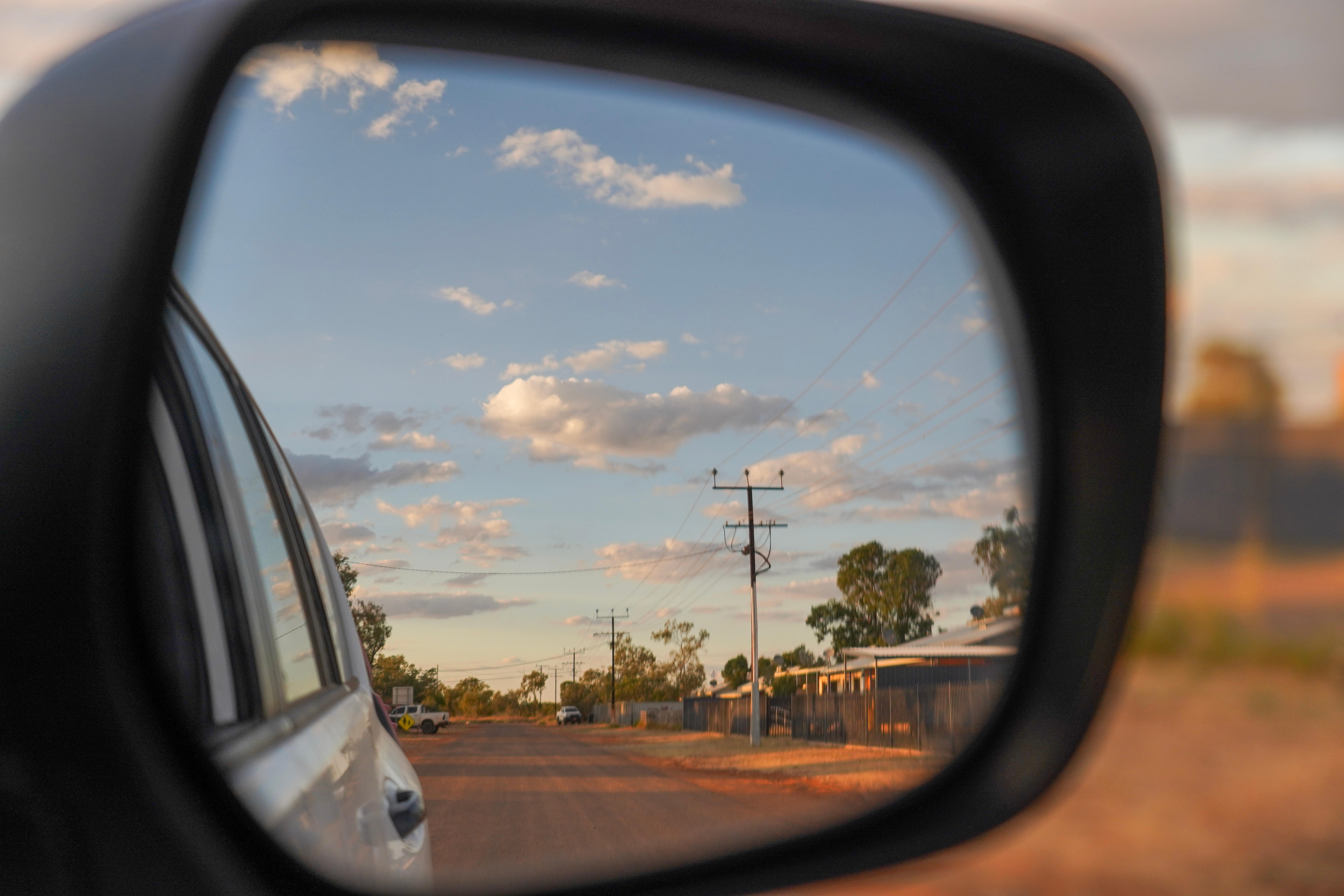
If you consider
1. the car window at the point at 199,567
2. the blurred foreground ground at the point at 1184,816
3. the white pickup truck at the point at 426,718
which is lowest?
the blurred foreground ground at the point at 1184,816

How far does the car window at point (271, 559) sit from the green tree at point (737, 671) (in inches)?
25.3

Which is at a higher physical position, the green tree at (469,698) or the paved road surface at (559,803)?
the green tree at (469,698)

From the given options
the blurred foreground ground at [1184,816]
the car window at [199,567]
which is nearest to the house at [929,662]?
the blurred foreground ground at [1184,816]

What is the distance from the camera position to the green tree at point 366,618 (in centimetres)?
141

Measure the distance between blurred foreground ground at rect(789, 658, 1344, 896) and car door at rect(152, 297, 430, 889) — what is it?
70 cm

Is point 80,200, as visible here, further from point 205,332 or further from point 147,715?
point 147,715

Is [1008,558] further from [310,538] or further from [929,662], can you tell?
[310,538]

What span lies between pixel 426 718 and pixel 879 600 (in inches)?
28.7

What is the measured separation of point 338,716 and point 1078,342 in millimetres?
1465

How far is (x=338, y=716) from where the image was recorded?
1.87m

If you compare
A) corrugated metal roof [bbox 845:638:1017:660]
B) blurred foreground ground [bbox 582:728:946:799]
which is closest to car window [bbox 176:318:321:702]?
blurred foreground ground [bbox 582:728:946:799]

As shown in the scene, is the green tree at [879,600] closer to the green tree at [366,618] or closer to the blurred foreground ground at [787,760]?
the blurred foreground ground at [787,760]

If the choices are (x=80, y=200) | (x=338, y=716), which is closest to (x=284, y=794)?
(x=338, y=716)

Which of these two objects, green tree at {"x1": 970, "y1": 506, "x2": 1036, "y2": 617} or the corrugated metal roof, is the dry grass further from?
green tree at {"x1": 970, "y1": 506, "x2": 1036, "y2": 617}
